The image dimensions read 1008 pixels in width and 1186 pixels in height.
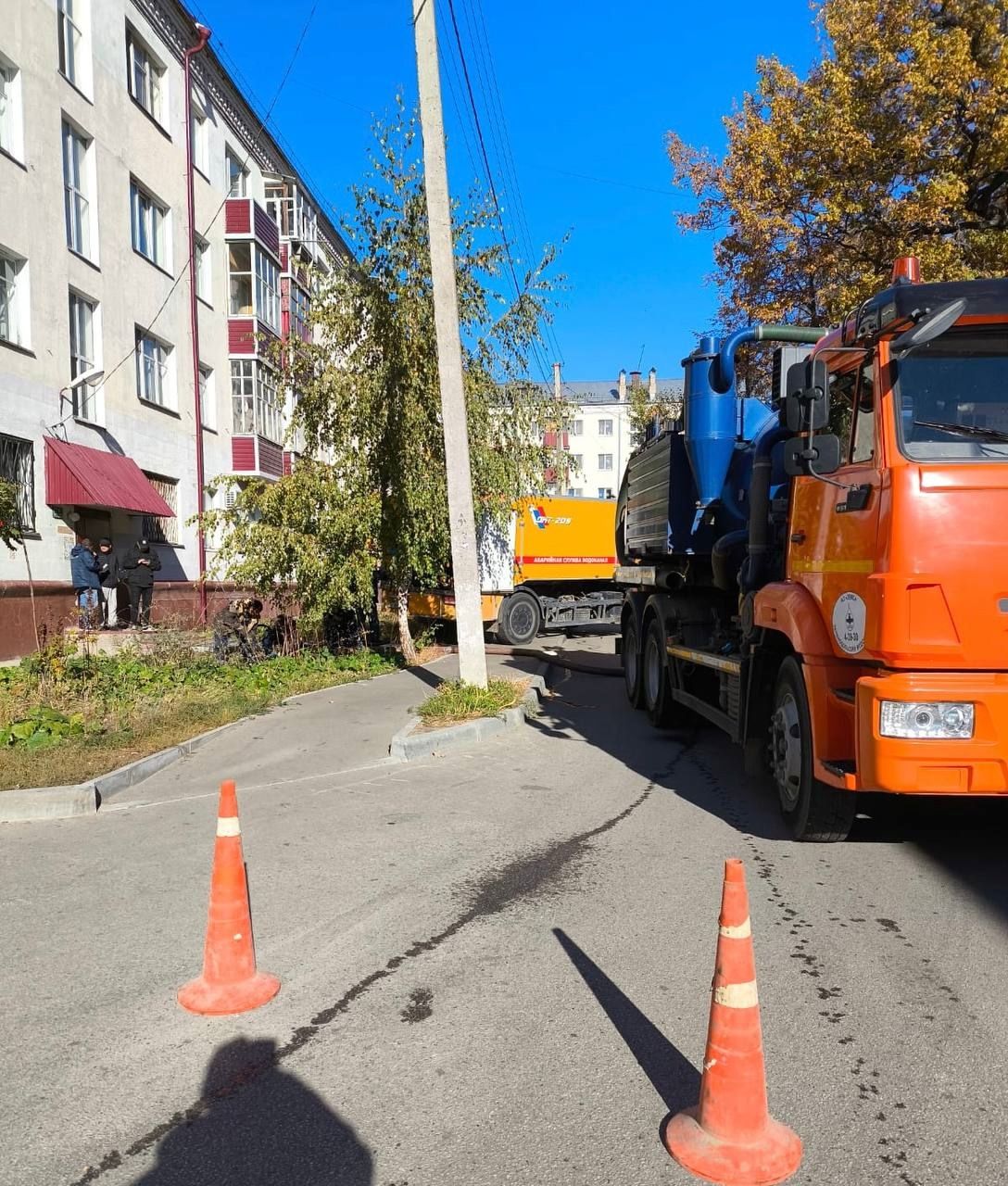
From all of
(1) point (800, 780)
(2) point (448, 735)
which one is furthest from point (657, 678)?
(1) point (800, 780)

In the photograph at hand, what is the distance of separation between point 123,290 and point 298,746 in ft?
46.6

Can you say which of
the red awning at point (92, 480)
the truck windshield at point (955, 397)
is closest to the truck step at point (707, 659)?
the truck windshield at point (955, 397)

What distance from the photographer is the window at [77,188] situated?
17.2 m

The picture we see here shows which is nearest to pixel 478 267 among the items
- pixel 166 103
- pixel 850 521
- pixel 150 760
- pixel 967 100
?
pixel 967 100

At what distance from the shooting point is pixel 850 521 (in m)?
4.83

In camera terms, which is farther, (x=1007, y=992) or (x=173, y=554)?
(x=173, y=554)

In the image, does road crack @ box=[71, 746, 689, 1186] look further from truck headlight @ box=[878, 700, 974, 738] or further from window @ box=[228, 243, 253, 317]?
window @ box=[228, 243, 253, 317]

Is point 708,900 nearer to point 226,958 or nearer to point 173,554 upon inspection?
point 226,958

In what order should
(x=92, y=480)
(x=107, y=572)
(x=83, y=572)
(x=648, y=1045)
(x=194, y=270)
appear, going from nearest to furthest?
(x=648, y=1045) → (x=83, y=572) → (x=107, y=572) → (x=92, y=480) → (x=194, y=270)

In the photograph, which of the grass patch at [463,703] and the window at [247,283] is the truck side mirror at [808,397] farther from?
the window at [247,283]

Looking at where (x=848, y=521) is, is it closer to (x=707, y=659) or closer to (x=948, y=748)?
(x=948, y=748)

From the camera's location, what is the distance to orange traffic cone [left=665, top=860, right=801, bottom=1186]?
2.51 metres

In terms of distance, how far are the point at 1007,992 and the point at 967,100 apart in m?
12.9

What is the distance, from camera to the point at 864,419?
4.91 meters
